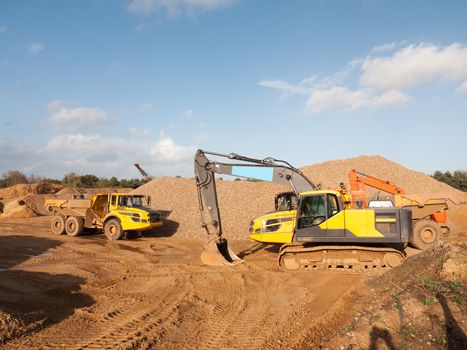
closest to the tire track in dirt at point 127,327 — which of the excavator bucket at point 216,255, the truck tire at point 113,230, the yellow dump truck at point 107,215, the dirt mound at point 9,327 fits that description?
the dirt mound at point 9,327

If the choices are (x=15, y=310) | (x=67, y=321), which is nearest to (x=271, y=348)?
(x=67, y=321)

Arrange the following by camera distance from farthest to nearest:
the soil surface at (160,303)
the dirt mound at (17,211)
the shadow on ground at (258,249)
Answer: the dirt mound at (17,211) → the shadow on ground at (258,249) → the soil surface at (160,303)

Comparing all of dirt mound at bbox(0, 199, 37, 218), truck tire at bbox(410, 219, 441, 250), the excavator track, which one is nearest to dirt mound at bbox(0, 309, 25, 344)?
the excavator track

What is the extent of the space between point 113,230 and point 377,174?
2028cm

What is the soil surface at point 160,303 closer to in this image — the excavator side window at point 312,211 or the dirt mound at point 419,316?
the dirt mound at point 419,316

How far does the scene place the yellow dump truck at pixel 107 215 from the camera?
56.7 ft

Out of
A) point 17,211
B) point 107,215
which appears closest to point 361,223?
point 107,215

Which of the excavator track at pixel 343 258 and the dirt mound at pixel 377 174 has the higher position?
the dirt mound at pixel 377 174

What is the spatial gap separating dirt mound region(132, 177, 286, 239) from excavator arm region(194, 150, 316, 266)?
673cm

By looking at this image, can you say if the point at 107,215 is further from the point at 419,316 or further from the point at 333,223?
the point at 419,316

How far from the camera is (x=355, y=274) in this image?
982 centimetres

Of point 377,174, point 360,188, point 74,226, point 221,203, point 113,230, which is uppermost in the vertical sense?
point 377,174

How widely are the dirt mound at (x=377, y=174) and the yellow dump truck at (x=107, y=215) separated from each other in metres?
13.5

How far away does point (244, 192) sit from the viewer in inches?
974
